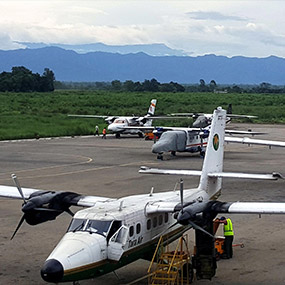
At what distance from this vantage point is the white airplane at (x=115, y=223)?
45.3 feet

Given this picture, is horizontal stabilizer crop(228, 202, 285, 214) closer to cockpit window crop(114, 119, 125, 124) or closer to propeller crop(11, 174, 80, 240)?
propeller crop(11, 174, 80, 240)

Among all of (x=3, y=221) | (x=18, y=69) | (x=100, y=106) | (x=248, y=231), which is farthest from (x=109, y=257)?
(x=18, y=69)

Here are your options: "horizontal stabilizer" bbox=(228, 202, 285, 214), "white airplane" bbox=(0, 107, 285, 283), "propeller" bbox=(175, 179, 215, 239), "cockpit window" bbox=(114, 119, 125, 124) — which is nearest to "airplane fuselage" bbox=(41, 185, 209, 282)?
"white airplane" bbox=(0, 107, 285, 283)

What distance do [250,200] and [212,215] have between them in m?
12.8

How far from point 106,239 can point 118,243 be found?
13.5 inches

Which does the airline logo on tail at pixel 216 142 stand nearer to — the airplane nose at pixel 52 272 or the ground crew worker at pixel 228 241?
the ground crew worker at pixel 228 241

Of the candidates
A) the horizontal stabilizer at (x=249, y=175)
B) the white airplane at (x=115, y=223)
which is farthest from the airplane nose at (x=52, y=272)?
the horizontal stabilizer at (x=249, y=175)

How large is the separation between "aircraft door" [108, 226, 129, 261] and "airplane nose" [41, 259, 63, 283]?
1.67 metres

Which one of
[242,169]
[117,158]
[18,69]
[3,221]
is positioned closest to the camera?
[3,221]

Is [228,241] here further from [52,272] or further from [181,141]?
[181,141]

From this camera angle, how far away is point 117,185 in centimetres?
3334

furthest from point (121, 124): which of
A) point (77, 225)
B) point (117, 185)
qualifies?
point (77, 225)

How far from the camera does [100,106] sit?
392 ft

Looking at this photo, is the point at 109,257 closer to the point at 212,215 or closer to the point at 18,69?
the point at 212,215
